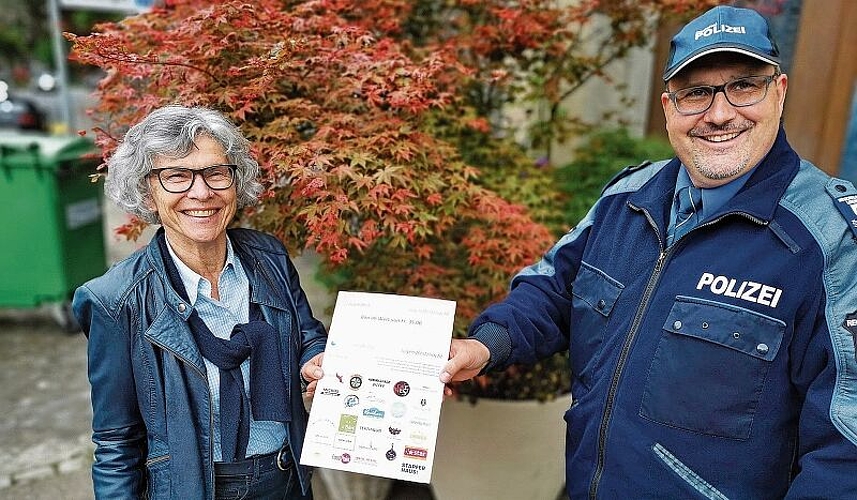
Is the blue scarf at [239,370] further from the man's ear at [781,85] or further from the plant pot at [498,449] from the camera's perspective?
the man's ear at [781,85]

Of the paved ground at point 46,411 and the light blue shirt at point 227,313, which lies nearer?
the light blue shirt at point 227,313

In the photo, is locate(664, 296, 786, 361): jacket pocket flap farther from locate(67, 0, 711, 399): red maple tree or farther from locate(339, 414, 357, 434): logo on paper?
locate(67, 0, 711, 399): red maple tree

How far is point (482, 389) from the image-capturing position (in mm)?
3064

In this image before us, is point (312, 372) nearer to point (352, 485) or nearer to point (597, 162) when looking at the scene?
point (352, 485)

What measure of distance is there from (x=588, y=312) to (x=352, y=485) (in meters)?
1.83

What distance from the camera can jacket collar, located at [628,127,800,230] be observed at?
1.50 m

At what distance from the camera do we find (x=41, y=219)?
15.9 ft

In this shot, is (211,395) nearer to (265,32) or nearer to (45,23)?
(265,32)

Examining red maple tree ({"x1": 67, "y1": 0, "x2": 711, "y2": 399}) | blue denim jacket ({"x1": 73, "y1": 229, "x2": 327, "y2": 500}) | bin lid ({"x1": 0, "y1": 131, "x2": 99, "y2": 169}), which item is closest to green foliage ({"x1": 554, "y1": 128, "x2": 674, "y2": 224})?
red maple tree ({"x1": 67, "y1": 0, "x2": 711, "y2": 399})

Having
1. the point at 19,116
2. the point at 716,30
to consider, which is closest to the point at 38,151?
the point at 716,30

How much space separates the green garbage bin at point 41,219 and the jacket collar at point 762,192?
4303mm

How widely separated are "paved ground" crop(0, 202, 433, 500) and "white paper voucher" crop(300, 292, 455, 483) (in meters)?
1.13

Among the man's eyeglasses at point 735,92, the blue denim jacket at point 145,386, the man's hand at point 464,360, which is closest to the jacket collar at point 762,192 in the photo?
the man's eyeglasses at point 735,92

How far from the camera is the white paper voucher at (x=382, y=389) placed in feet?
5.69
